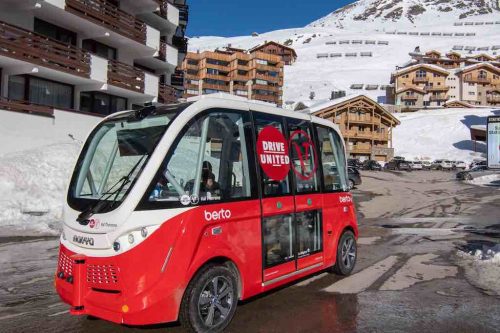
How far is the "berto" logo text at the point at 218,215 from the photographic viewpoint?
4.64 meters

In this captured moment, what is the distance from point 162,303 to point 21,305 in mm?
2711

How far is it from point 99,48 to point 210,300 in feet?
76.5

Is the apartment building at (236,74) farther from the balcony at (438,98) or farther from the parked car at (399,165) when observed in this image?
the parked car at (399,165)

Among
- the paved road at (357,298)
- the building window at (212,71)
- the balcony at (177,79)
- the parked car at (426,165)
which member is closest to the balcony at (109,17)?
the balcony at (177,79)

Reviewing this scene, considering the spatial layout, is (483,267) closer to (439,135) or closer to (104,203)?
(104,203)

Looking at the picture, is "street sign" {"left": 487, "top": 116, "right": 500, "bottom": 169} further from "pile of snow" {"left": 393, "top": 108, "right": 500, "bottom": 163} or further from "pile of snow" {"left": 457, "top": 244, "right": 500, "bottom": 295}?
"pile of snow" {"left": 393, "top": 108, "right": 500, "bottom": 163}

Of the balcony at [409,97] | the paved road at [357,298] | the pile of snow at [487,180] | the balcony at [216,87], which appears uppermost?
the balcony at [216,87]

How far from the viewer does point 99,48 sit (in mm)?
25000

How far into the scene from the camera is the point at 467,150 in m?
70.5

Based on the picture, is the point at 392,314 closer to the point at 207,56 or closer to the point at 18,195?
the point at 18,195

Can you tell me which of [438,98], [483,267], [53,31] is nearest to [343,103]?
[438,98]

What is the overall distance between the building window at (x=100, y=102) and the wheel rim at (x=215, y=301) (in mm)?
21253

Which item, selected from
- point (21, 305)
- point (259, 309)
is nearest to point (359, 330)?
point (259, 309)

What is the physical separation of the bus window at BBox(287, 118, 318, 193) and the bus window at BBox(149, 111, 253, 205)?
3.10ft
